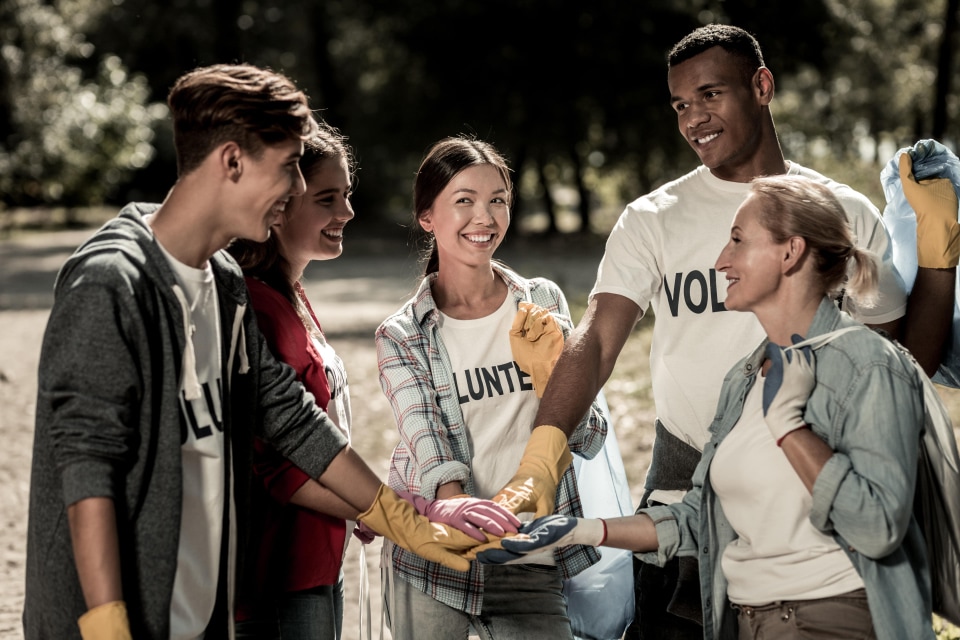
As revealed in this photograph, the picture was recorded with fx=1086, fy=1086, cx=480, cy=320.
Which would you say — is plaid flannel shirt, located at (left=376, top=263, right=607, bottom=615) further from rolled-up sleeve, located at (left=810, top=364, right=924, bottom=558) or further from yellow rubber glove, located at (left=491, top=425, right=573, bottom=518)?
rolled-up sleeve, located at (left=810, top=364, right=924, bottom=558)

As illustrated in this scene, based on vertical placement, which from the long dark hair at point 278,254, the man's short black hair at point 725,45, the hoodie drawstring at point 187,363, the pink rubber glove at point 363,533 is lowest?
the pink rubber glove at point 363,533

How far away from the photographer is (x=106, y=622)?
6.91 feet

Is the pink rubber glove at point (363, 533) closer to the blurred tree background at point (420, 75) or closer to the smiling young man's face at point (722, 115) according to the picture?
the smiling young man's face at point (722, 115)

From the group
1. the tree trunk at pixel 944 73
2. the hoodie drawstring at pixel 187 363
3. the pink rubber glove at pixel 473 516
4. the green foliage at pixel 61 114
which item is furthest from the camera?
the green foliage at pixel 61 114

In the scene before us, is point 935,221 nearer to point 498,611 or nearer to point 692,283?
point 692,283

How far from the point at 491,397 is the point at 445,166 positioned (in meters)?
0.75

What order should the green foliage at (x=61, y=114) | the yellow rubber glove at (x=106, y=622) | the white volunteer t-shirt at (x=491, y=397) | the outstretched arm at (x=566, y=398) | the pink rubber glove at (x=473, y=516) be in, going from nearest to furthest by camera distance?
the yellow rubber glove at (x=106, y=622) → the pink rubber glove at (x=473, y=516) → the outstretched arm at (x=566, y=398) → the white volunteer t-shirt at (x=491, y=397) → the green foliage at (x=61, y=114)

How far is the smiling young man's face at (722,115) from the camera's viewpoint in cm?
344

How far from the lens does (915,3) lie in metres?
36.1

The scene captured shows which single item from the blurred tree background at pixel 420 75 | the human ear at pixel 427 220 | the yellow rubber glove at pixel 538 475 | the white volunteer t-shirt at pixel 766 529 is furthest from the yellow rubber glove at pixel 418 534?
the blurred tree background at pixel 420 75

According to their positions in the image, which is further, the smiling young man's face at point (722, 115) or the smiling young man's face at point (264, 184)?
the smiling young man's face at point (722, 115)

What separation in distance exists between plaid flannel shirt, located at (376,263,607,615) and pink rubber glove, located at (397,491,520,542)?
0.37 feet

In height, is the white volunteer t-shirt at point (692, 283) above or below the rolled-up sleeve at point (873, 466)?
above

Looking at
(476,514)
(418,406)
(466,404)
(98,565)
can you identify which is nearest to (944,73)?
(466,404)
